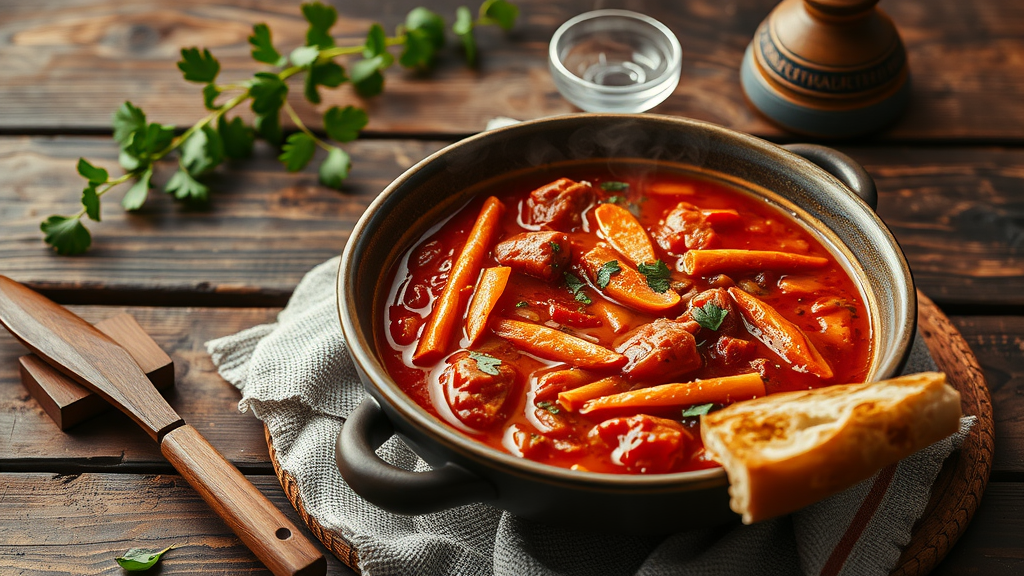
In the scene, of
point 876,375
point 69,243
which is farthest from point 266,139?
point 876,375

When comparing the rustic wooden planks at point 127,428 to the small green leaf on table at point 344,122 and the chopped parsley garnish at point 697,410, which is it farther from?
the chopped parsley garnish at point 697,410

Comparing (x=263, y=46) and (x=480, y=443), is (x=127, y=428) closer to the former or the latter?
(x=480, y=443)

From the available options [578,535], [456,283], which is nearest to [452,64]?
[456,283]

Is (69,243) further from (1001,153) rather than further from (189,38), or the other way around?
(1001,153)

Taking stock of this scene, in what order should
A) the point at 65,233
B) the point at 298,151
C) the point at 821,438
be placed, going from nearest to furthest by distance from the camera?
the point at 821,438 < the point at 65,233 < the point at 298,151

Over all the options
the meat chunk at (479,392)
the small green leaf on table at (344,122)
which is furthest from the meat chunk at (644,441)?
Answer: the small green leaf on table at (344,122)
